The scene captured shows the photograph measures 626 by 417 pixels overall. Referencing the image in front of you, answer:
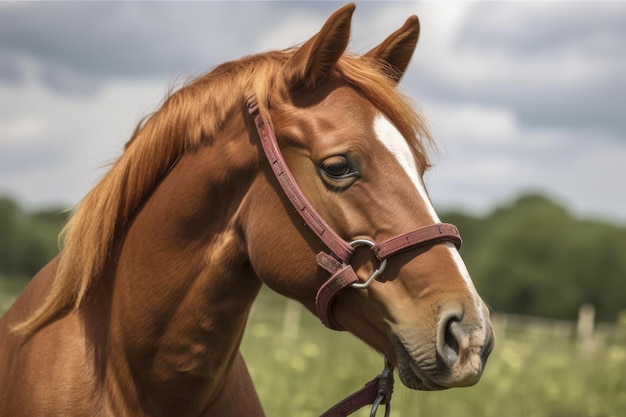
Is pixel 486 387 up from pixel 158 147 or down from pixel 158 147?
down

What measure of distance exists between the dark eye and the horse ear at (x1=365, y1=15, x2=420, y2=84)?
0.76 metres

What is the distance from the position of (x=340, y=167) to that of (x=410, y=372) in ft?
2.74

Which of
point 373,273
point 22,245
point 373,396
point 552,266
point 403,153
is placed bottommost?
point 552,266

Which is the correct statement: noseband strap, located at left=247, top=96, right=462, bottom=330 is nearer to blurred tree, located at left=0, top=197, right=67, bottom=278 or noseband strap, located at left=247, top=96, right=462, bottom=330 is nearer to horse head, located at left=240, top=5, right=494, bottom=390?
horse head, located at left=240, top=5, right=494, bottom=390

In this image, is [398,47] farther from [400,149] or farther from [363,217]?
[363,217]

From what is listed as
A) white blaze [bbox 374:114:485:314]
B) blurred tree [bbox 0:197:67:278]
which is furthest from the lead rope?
blurred tree [bbox 0:197:67:278]

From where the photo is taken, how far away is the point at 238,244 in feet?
11.0

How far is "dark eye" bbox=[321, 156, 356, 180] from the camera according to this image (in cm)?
315

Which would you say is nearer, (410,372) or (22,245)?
(410,372)

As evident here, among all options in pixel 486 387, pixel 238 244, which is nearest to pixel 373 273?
pixel 238 244

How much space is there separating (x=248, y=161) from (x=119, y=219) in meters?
0.68

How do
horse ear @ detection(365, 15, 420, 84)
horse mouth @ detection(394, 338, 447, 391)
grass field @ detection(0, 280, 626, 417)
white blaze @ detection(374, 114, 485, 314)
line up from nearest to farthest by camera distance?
horse mouth @ detection(394, 338, 447, 391)
white blaze @ detection(374, 114, 485, 314)
horse ear @ detection(365, 15, 420, 84)
grass field @ detection(0, 280, 626, 417)

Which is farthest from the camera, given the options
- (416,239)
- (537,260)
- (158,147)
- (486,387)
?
(537,260)

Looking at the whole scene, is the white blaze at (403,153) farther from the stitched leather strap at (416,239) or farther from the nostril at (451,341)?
the nostril at (451,341)
